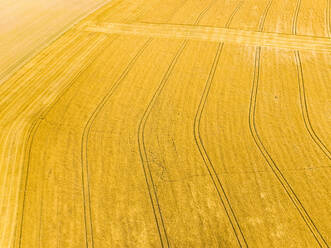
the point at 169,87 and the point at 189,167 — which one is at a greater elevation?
the point at 169,87

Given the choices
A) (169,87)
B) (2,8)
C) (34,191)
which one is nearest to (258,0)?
(169,87)

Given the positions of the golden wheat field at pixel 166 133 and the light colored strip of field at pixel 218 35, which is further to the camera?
the light colored strip of field at pixel 218 35

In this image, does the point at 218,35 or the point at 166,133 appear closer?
the point at 166,133

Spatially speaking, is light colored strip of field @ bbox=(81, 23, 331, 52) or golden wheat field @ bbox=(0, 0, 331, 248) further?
light colored strip of field @ bbox=(81, 23, 331, 52)

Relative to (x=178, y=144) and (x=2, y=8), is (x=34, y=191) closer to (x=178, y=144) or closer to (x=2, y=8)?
(x=178, y=144)

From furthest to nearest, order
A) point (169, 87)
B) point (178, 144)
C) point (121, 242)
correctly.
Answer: point (169, 87)
point (178, 144)
point (121, 242)
